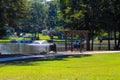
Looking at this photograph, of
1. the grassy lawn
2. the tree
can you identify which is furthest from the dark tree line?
the grassy lawn

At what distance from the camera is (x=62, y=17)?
2173 inches

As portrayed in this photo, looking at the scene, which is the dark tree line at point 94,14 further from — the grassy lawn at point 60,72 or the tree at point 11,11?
the grassy lawn at point 60,72

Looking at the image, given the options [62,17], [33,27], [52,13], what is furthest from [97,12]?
[52,13]

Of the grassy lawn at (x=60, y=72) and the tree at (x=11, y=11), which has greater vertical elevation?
the tree at (x=11, y=11)

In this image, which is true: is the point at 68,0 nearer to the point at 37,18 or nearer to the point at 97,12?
the point at 97,12

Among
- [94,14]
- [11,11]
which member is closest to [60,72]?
[11,11]

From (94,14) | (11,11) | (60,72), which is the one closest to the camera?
(60,72)

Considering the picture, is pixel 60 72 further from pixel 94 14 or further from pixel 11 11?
pixel 94 14

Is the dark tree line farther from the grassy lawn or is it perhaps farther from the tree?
the grassy lawn

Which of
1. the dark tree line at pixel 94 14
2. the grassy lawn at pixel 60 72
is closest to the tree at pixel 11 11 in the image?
the dark tree line at pixel 94 14

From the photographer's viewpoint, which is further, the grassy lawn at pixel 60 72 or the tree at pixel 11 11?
the tree at pixel 11 11

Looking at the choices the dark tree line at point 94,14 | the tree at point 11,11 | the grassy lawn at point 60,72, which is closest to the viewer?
the grassy lawn at point 60,72

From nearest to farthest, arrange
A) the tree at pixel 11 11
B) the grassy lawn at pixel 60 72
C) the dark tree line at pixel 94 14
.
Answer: the grassy lawn at pixel 60 72
the tree at pixel 11 11
the dark tree line at pixel 94 14

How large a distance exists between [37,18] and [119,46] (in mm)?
94371
